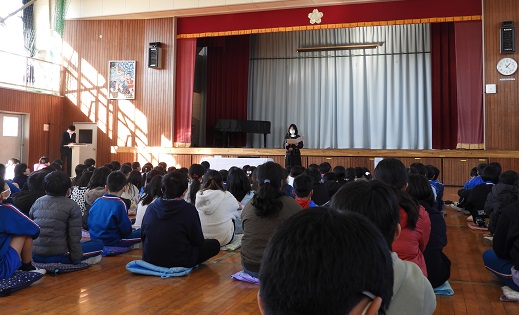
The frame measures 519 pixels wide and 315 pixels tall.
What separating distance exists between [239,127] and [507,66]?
6563 millimetres

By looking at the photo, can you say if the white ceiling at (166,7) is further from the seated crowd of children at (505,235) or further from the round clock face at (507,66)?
the seated crowd of children at (505,235)

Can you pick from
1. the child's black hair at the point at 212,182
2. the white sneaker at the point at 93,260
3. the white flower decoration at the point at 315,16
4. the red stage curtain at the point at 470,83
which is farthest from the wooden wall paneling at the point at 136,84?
the white sneaker at the point at 93,260

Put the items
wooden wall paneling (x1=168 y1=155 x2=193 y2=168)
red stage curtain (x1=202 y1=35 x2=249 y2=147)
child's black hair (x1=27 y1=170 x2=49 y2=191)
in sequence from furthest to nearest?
red stage curtain (x1=202 y1=35 x2=249 y2=147) < wooden wall paneling (x1=168 y1=155 x2=193 y2=168) < child's black hair (x1=27 y1=170 x2=49 y2=191)

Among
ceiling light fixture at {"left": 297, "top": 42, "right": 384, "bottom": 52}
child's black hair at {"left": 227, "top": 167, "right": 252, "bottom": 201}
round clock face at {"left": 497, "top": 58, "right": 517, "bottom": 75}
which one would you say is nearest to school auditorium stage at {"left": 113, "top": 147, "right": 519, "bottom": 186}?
round clock face at {"left": 497, "top": 58, "right": 517, "bottom": 75}

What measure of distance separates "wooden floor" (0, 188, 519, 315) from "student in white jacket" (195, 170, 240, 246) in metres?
0.52

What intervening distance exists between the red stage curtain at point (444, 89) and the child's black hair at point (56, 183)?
9.65m

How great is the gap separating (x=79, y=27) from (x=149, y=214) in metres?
10.3

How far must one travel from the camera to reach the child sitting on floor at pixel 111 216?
420 centimetres

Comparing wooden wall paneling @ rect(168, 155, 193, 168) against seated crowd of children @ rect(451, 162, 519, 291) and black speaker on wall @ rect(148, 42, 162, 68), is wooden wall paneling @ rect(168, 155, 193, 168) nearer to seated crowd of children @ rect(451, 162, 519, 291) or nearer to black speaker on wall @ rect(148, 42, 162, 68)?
black speaker on wall @ rect(148, 42, 162, 68)

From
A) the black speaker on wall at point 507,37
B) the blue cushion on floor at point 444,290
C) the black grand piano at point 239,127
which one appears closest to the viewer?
the blue cushion on floor at point 444,290

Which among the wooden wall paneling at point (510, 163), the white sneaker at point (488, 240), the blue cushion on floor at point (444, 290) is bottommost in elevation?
the blue cushion on floor at point (444, 290)

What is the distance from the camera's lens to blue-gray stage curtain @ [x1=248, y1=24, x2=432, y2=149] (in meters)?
12.6

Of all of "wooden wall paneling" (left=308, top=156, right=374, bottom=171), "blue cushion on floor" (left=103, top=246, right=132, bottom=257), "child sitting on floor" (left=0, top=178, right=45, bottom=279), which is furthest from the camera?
"wooden wall paneling" (left=308, top=156, right=374, bottom=171)

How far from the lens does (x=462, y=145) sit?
9734 millimetres
